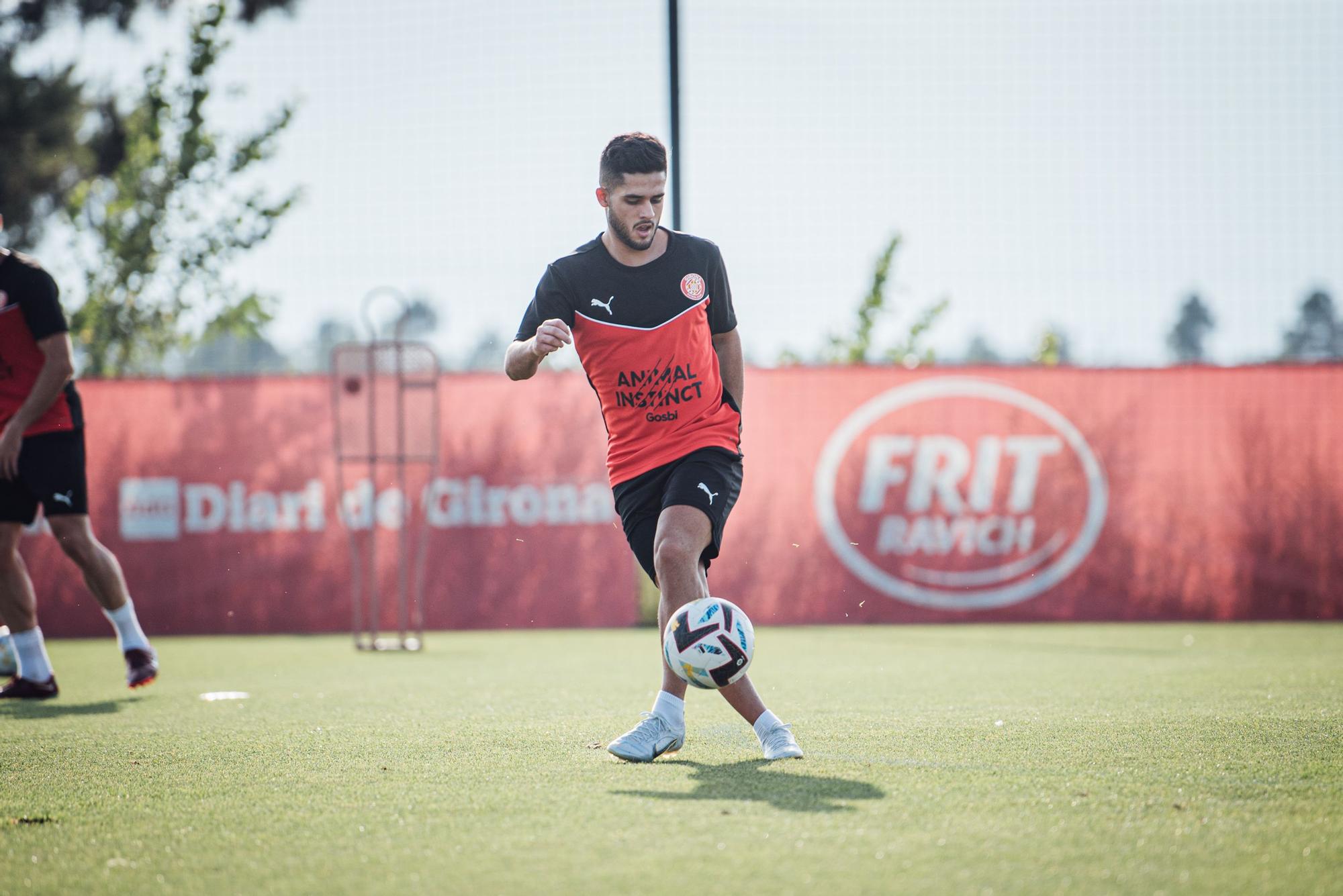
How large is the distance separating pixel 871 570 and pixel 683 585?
7.31 meters

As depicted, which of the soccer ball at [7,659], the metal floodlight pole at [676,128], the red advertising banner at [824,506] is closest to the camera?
the soccer ball at [7,659]

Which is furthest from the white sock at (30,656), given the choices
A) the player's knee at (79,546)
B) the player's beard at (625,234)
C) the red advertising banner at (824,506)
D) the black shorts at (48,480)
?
the red advertising banner at (824,506)

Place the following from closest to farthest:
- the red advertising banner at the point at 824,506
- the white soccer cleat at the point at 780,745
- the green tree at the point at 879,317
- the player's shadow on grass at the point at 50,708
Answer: the white soccer cleat at the point at 780,745
the player's shadow on grass at the point at 50,708
the red advertising banner at the point at 824,506
the green tree at the point at 879,317

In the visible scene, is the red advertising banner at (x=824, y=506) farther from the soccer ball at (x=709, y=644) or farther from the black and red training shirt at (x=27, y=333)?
the soccer ball at (x=709, y=644)

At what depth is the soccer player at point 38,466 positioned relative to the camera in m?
6.01

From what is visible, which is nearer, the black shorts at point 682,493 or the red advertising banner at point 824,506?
the black shorts at point 682,493

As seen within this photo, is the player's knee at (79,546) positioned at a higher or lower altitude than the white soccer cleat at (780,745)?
higher

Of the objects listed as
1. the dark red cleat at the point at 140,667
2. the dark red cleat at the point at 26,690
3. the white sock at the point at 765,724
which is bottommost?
the dark red cleat at the point at 26,690

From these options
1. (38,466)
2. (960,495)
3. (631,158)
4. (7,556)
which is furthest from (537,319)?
(960,495)

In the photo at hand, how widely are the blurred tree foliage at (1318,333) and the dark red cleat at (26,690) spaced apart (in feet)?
65.4

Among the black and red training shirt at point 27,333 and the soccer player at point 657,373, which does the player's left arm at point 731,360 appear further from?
the black and red training shirt at point 27,333

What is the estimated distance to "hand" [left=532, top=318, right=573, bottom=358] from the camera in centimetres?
393

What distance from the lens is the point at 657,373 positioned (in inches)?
170

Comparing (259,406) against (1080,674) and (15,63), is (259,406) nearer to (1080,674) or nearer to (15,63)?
(1080,674)
